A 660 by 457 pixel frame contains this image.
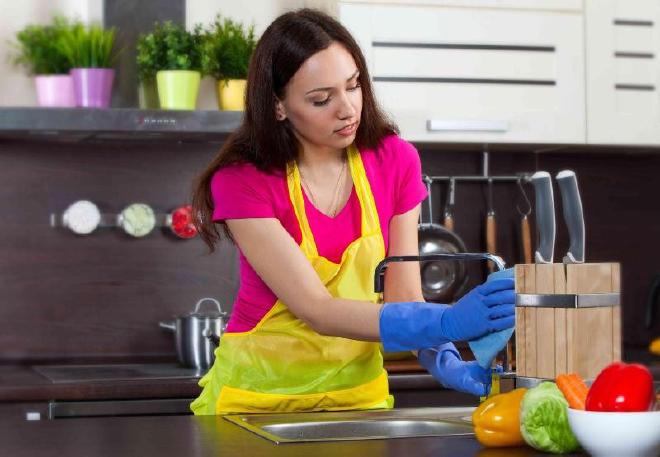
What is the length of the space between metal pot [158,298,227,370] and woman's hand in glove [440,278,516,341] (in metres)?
1.45

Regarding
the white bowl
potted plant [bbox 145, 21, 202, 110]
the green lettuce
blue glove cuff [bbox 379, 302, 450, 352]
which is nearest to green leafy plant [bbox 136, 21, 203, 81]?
potted plant [bbox 145, 21, 202, 110]

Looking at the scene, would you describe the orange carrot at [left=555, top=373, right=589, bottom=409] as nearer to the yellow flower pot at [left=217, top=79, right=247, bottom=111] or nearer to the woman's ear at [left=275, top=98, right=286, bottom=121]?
the woman's ear at [left=275, top=98, right=286, bottom=121]

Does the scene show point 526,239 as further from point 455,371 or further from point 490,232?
point 455,371

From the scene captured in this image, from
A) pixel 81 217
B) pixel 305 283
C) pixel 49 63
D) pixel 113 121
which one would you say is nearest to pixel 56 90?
pixel 49 63

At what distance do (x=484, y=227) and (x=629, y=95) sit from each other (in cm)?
64

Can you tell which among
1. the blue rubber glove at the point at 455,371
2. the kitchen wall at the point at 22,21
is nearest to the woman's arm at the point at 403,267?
the blue rubber glove at the point at 455,371

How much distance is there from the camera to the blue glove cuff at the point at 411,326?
1692 mm

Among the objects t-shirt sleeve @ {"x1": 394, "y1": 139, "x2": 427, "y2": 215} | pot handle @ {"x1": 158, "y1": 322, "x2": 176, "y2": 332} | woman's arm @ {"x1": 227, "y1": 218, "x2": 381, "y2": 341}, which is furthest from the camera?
pot handle @ {"x1": 158, "y1": 322, "x2": 176, "y2": 332}

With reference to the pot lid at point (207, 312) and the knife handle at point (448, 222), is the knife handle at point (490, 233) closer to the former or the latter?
the knife handle at point (448, 222)

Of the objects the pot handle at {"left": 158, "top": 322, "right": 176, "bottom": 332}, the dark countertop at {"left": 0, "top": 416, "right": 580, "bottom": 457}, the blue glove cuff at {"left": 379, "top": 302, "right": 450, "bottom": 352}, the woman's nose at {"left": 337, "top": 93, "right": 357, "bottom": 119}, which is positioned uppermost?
the woman's nose at {"left": 337, "top": 93, "right": 357, "bottom": 119}

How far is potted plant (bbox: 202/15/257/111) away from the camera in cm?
312

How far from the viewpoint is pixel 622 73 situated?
3.21m

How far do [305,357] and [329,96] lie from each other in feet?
1.56

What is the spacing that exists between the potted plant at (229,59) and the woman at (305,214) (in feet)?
3.36
